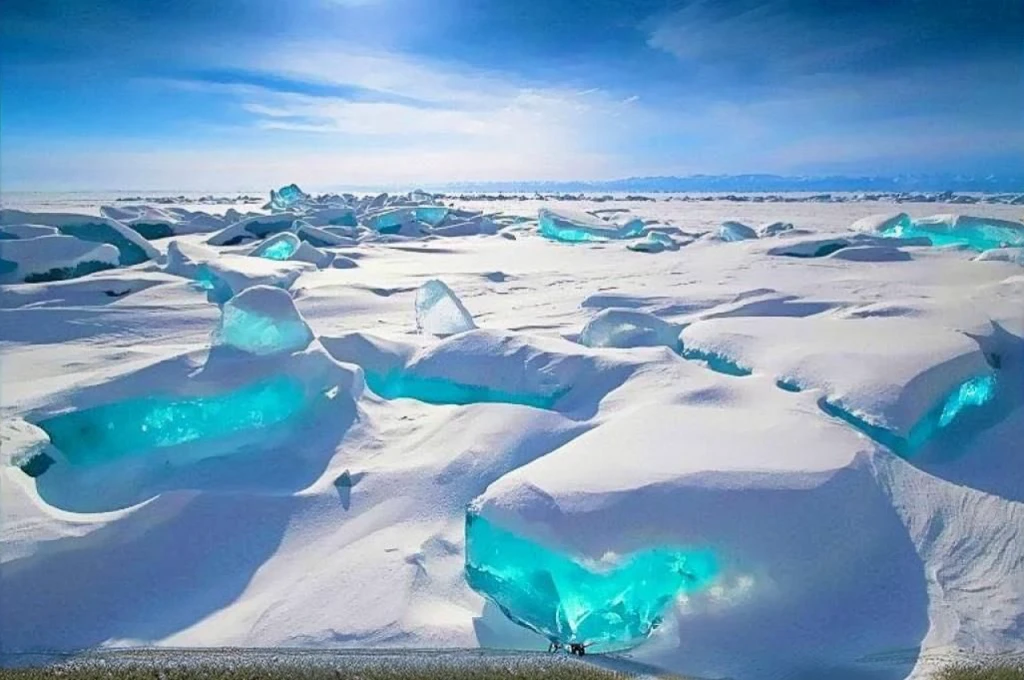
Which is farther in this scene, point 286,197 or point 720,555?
point 286,197

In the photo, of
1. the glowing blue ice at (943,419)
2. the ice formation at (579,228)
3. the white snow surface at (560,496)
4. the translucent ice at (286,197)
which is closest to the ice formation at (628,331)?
the white snow surface at (560,496)

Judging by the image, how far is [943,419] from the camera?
2.83 m

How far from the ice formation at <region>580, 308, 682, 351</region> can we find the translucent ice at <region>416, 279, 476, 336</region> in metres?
0.80

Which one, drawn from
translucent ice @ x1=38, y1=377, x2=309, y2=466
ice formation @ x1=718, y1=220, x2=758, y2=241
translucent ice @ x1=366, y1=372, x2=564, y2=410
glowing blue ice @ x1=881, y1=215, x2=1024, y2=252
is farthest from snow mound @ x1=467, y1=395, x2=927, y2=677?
ice formation @ x1=718, y1=220, x2=758, y2=241

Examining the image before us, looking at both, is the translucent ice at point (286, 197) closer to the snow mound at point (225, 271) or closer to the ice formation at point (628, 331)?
the snow mound at point (225, 271)

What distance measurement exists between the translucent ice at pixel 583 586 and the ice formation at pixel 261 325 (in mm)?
1825

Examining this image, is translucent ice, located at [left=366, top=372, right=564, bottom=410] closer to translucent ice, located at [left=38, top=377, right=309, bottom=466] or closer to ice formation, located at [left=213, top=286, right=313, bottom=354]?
ice formation, located at [left=213, top=286, right=313, bottom=354]

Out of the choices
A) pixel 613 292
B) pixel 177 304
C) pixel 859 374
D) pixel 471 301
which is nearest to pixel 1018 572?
pixel 859 374

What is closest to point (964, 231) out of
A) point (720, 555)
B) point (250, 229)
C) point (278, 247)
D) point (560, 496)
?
point (278, 247)

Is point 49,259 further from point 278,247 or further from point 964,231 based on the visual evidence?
point 964,231

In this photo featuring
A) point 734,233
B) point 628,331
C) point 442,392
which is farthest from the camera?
point 734,233

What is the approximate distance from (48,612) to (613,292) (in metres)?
4.71

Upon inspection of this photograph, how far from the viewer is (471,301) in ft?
20.5

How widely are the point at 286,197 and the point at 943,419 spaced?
22.9 meters
